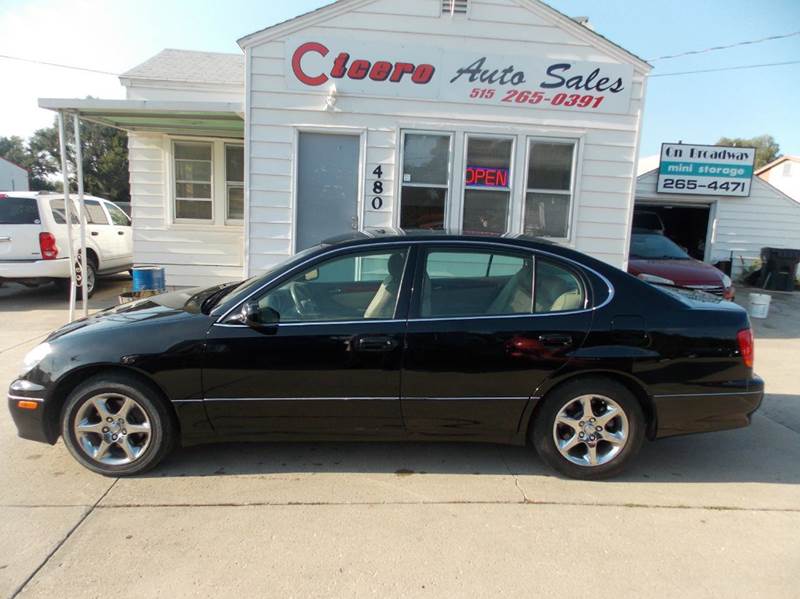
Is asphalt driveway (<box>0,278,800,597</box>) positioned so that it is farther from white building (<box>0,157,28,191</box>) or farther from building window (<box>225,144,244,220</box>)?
white building (<box>0,157,28,191</box>)

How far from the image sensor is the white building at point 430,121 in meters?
7.49

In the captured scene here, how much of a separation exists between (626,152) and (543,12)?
2276 mm

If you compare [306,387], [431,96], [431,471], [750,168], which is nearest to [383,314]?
[306,387]

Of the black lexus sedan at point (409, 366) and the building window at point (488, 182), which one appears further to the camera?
the building window at point (488, 182)

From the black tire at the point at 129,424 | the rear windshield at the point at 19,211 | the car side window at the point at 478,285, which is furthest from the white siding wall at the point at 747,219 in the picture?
the black tire at the point at 129,424

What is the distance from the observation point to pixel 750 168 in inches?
587

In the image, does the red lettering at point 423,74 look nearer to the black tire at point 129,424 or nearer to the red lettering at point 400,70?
the red lettering at point 400,70

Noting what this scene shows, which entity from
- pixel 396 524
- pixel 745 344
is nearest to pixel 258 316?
pixel 396 524

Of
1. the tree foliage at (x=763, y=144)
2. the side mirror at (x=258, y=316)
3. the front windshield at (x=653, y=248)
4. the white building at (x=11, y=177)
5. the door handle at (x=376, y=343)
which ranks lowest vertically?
the door handle at (x=376, y=343)

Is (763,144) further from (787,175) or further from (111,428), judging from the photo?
(111,428)

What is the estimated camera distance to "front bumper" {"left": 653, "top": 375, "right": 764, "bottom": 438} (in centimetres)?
353

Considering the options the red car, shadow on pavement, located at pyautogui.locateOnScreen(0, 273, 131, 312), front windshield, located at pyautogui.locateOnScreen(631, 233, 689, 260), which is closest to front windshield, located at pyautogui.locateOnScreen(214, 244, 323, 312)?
the red car

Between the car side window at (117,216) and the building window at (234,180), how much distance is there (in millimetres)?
3262

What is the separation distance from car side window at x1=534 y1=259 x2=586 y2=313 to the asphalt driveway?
3.75 feet
